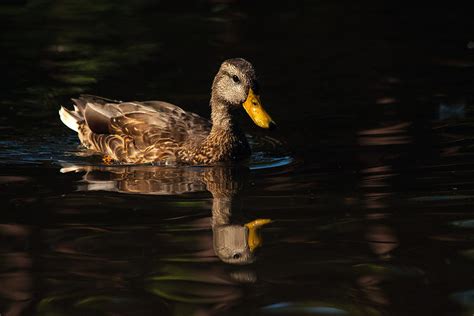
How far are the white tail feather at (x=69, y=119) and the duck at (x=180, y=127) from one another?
183 mm

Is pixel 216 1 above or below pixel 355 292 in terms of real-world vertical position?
above

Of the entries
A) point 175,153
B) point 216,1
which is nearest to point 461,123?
point 175,153

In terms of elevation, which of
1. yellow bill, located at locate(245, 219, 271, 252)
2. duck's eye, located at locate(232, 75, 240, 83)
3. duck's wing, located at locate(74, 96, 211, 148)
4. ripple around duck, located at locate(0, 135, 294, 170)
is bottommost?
yellow bill, located at locate(245, 219, 271, 252)

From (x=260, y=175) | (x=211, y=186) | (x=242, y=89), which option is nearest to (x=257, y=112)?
(x=242, y=89)

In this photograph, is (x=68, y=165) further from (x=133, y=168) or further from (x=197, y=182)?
(x=197, y=182)

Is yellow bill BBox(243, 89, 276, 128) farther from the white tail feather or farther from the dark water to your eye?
the white tail feather

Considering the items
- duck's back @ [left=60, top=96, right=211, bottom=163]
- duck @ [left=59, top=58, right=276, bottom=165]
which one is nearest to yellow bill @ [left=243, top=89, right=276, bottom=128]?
duck @ [left=59, top=58, right=276, bottom=165]

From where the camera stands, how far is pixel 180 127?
11359 mm

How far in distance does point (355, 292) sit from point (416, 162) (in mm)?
3708

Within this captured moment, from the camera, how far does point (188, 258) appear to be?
7320 mm

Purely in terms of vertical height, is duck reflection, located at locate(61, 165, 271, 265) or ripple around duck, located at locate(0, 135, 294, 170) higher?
ripple around duck, located at locate(0, 135, 294, 170)

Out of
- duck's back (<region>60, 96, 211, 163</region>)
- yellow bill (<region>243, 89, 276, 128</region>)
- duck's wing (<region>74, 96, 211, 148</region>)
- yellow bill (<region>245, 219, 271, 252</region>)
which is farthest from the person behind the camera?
duck's wing (<region>74, 96, 211, 148</region>)

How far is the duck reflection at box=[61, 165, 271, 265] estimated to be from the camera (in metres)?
7.64

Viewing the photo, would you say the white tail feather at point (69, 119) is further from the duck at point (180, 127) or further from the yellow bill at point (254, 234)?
the yellow bill at point (254, 234)
